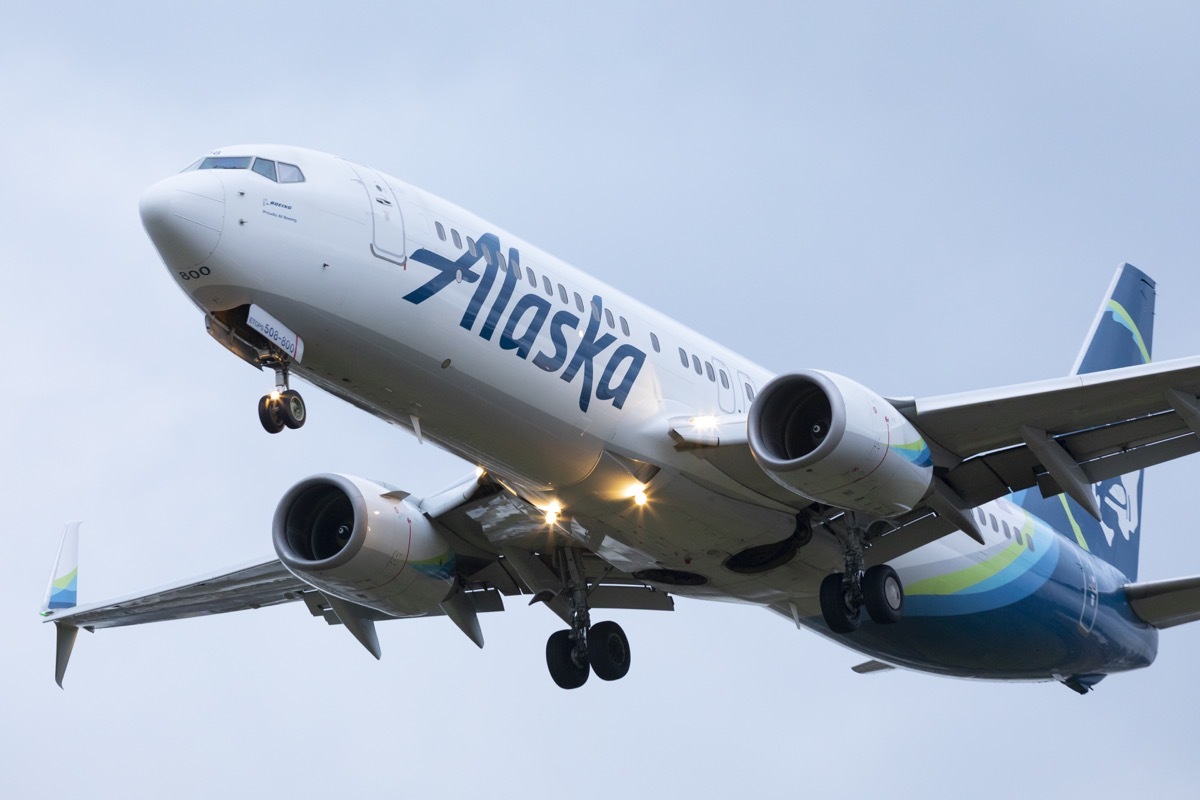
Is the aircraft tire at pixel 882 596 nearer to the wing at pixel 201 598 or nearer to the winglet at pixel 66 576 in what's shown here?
the wing at pixel 201 598

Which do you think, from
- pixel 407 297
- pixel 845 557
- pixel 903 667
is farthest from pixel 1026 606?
pixel 407 297

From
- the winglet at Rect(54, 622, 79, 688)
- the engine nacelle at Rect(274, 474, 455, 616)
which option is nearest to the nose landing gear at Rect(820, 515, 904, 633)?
the engine nacelle at Rect(274, 474, 455, 616)

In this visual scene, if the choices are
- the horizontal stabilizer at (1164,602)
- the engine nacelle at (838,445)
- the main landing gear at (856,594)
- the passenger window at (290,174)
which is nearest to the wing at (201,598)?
the passenger window at (290,174)

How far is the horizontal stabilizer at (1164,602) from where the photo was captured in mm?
27812

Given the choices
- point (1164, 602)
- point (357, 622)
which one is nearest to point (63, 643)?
point (357, 622)

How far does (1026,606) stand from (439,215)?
12190 mm

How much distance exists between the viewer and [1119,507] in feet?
104

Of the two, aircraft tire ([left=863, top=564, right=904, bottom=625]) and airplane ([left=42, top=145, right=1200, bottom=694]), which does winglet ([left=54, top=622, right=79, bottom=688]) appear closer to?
airplane ([left=42, top=145, right=1200, bottom=694])

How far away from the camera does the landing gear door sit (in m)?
20.0

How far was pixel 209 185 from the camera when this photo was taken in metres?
19.0

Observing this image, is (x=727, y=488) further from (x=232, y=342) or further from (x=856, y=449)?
(x=232, y=342)

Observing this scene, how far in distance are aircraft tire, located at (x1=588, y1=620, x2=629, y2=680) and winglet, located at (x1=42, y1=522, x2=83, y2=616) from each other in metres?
9.58

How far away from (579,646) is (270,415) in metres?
7.81

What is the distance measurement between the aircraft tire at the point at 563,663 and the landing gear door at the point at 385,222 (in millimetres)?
7823
